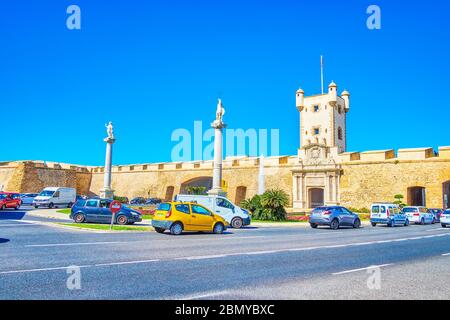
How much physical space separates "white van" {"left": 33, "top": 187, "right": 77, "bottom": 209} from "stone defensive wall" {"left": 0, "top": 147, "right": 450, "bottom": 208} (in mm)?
17414

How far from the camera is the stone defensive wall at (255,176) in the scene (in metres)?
35.1

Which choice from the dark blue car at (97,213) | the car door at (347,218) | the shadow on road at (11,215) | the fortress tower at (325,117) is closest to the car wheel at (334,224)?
the car door at (347,218)

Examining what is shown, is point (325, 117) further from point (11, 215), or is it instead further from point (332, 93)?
point (11, 215)

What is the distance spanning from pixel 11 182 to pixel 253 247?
52.2m

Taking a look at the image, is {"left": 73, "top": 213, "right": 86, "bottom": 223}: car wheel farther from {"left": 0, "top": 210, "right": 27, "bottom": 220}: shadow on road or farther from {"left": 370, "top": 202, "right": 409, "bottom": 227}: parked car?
{"left": 370, "top": 202, "right": 409, "bottom": 227}: parked car

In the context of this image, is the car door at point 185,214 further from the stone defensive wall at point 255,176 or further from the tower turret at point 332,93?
the tower turret at point 332,93

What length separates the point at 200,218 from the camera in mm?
16938

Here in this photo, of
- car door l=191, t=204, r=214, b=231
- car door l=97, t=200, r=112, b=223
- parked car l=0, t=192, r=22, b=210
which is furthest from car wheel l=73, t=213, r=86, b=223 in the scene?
parked car l=0, t=192, r=22, b=210

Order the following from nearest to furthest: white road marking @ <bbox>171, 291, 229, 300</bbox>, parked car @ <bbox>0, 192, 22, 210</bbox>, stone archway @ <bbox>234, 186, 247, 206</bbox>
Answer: white road marking @ <bbox>171, 291, 229, 300</bbox> < parked car @ <bbox>0, 192, 22, 210</bbox> < stone archway @ <bbox>234, 186, 247, 206</bbox>

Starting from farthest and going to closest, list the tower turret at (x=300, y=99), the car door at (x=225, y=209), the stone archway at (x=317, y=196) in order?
the tower turret at (x=300, y=99) → the stone archway at (x=317, y=196) → the car door at (x=225, y=209)

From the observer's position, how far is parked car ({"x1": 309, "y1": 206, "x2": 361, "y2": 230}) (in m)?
22.4

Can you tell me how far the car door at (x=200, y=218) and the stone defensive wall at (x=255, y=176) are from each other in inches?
1001

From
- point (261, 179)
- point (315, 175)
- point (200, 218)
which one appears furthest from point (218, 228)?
point (261, 179)
